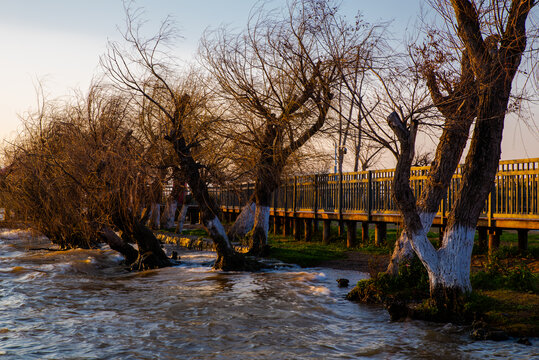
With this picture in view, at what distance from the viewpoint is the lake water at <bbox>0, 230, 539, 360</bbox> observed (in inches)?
274

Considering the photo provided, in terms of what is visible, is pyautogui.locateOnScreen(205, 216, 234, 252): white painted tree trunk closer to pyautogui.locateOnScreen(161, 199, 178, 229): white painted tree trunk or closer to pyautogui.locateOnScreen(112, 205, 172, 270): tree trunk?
pyautogui.locateOnScreen(112, 205, 172, 270): tree trunk

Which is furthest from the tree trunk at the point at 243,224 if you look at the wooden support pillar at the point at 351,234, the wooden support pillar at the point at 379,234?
the wooden support pillar at the point at 379,234

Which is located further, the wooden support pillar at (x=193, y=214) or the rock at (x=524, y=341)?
the wooden support pillar at (x=193, y=214)

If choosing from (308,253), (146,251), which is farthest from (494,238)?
(146,251)

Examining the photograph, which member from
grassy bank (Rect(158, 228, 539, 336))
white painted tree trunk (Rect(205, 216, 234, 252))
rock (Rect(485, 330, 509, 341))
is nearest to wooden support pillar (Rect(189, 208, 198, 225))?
grassy bank (Rect(158, 228, 539, 336))

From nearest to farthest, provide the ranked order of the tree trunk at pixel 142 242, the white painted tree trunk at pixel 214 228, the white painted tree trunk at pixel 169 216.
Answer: the white painted tree trunk at pixel 214 228, the tree trunk at pixel 142 242, the white painted tree trunk at pixel 169 216

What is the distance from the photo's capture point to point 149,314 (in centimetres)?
912

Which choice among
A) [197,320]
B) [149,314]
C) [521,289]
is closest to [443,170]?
[521,289]

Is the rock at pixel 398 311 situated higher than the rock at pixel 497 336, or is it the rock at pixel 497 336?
the rock at pixel 398 311

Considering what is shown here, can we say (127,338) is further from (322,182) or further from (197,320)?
(322,182)

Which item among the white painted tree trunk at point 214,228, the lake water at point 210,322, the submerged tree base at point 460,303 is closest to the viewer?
the lake water at point 210,322

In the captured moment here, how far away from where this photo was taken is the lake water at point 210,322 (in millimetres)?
6969

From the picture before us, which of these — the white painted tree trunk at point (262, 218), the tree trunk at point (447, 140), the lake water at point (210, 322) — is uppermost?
the tree trunk at point (447, 140)

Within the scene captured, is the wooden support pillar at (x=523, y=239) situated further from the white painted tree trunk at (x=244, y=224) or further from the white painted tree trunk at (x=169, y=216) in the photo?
the white painted tree trunk at (x=169, y=216)
